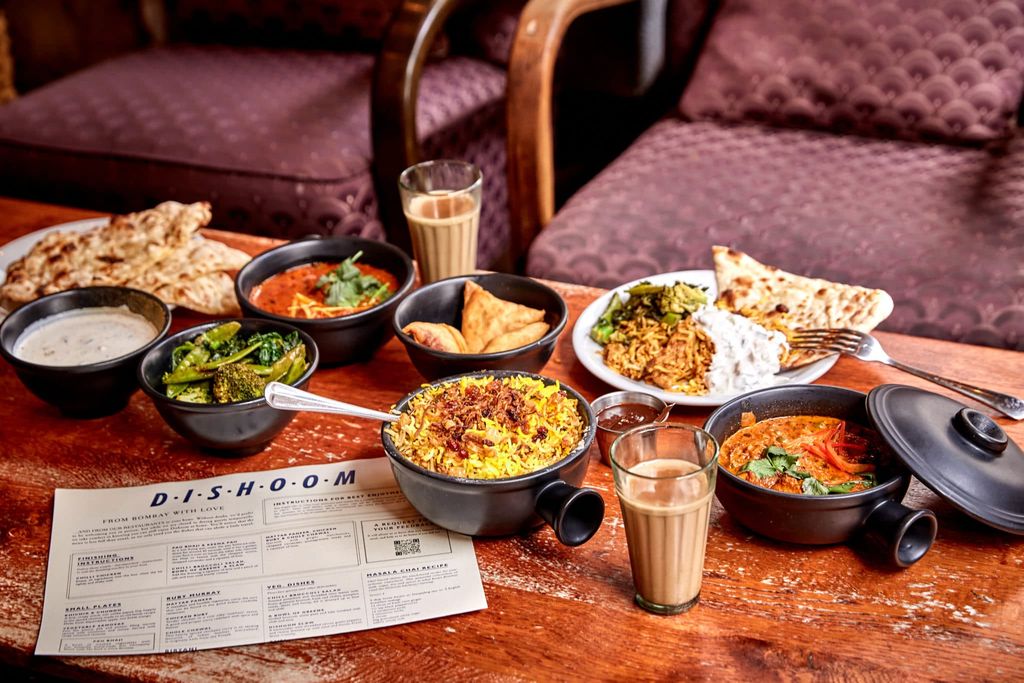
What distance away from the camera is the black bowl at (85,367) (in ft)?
5.07

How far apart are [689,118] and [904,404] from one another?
5.63 feet

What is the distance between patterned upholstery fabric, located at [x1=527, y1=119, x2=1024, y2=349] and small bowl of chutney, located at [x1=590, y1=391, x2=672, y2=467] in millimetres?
800

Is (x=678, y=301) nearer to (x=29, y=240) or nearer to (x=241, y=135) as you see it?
(x=29, y=240)

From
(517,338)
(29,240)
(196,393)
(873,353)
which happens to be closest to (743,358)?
(873,353)

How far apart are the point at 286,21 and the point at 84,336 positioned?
211 centimetres

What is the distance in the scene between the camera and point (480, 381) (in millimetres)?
1396

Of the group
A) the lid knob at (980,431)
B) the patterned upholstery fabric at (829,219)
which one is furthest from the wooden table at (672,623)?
the patterned upholstery fabric at (829,219)

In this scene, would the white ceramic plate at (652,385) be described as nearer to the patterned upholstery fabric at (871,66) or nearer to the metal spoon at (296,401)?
the metal spoon at (296,401)

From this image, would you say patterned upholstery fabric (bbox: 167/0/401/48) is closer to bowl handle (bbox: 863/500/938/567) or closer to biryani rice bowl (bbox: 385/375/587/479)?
biryani rice bowl (bbox: 385/375/587/479)

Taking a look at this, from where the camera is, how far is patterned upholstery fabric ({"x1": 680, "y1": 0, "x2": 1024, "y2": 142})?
2486 millimetres

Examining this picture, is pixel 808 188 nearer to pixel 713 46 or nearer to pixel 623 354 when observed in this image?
pixel 713 46

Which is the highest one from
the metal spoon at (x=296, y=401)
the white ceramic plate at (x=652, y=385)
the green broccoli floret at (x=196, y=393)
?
the metal spoon at (x=296, y=401)

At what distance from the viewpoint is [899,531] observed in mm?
1156

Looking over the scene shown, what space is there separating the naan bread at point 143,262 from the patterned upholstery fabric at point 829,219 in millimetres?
790
